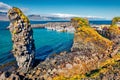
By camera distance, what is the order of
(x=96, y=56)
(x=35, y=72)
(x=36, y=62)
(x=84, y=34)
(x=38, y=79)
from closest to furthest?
(x=38, y=79), (x=35, y=72), (x=96, y=56), (x=36, y=62), (x=84, y=34)

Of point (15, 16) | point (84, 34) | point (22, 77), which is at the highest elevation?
point (15, 16)

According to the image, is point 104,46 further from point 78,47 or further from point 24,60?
point 24,60

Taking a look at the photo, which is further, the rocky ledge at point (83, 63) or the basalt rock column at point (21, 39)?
the basalt rock column at point (21, 39)

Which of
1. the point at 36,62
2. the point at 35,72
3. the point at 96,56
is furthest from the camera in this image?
the point at 36,62

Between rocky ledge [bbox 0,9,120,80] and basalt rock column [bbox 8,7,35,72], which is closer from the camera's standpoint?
rocky ledge [bbox 0,9,120,80]

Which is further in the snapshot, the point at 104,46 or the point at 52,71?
the point at 104,46

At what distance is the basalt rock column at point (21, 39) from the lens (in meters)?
67.2

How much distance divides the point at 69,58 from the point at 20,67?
1081cm

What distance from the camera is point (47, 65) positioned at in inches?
2584

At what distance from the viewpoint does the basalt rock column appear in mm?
67250

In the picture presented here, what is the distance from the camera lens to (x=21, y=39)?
6744 centimetres

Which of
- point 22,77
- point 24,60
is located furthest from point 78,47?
point 22,77

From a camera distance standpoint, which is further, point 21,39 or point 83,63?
point 21,39

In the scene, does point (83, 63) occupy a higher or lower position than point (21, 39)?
lower
